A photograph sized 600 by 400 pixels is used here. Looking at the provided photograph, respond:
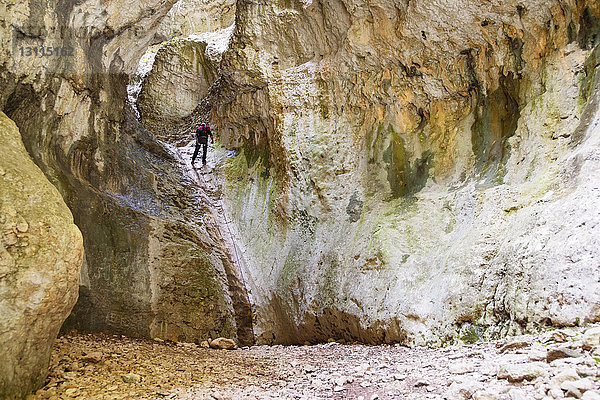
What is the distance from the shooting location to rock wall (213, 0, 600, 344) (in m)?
4.73

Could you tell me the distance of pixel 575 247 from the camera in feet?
13.2

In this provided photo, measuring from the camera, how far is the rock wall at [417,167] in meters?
4.73

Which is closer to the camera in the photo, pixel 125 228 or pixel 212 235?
pixel 125 228

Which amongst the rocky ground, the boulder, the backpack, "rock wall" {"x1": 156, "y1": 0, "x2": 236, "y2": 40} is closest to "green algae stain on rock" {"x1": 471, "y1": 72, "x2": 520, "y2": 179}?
the rocky ground

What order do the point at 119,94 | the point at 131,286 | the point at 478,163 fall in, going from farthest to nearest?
the point at 119,94
the point at 131,286
the point at 478,163

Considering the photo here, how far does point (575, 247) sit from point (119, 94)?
9338mm

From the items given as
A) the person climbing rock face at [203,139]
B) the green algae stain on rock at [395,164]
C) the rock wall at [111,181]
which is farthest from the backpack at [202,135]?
the green algae stain on rock at [395,164]

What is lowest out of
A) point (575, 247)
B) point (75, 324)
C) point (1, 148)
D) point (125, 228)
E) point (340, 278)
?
point (75, 324)

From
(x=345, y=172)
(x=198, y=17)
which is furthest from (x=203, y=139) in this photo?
(x=198, y=17)

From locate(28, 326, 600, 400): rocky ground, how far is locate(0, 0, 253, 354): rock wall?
1266mm

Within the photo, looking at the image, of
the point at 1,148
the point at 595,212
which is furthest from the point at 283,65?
the point at 595,212

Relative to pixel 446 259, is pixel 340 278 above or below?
below

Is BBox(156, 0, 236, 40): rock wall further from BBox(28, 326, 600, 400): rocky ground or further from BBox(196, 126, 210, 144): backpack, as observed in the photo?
BBox(28, 326, 600, 400): rocky ground

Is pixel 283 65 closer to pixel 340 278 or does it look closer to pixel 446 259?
pixel 340 278
